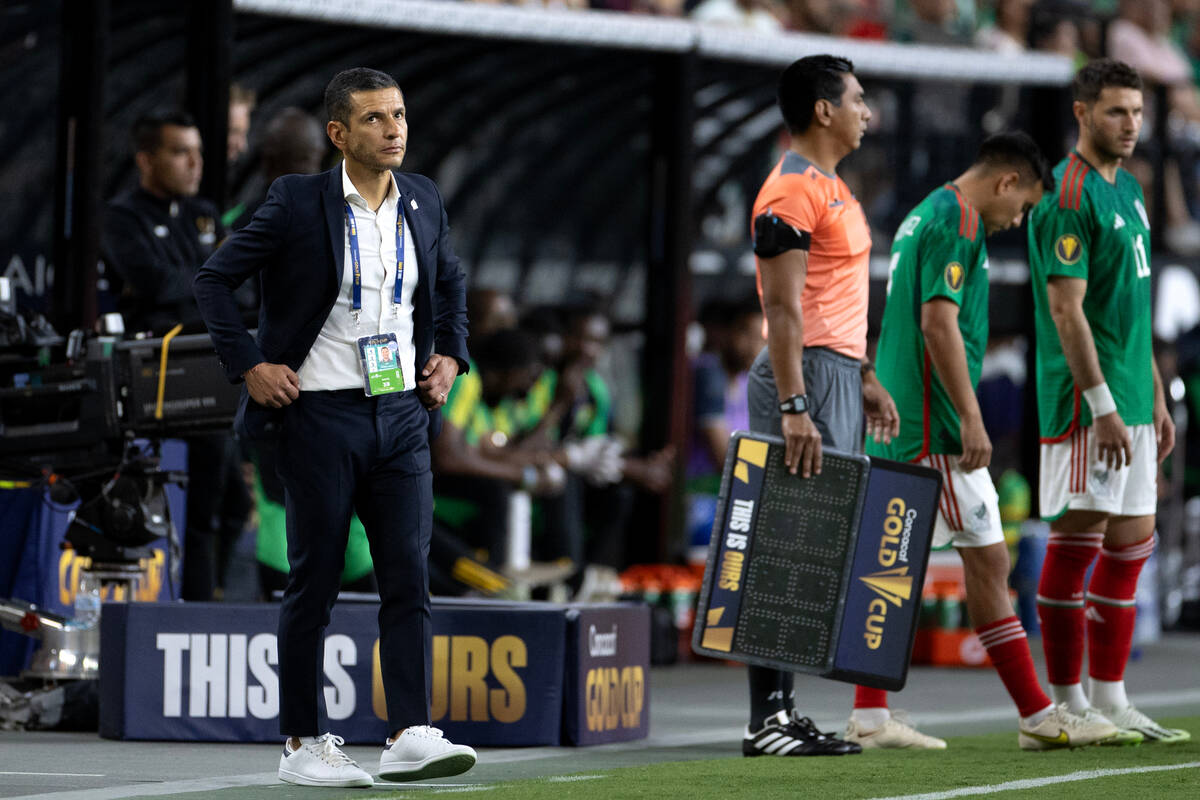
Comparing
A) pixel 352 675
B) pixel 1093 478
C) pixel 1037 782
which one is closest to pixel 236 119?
pixel 352 675

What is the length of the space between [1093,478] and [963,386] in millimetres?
628

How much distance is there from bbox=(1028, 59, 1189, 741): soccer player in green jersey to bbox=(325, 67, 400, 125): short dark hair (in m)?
2.57

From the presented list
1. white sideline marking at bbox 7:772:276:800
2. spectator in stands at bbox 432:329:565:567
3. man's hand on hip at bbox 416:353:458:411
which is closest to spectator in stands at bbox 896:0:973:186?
spectator in stands at bbox 432:329:565:567

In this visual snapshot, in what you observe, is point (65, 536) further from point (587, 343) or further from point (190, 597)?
point (587, 343)

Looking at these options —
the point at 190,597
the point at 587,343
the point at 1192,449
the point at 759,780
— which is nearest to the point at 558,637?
the point at 759,780

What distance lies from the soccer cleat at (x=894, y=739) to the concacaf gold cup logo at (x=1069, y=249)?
5.28 feet

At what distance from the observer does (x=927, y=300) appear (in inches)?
277

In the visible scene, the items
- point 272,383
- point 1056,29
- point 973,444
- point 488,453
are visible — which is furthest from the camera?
point 1056,29

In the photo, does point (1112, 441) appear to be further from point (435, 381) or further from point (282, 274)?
point (282, 274)

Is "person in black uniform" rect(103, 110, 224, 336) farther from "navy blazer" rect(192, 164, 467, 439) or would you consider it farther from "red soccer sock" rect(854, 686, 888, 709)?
"red soccer sock" rect(854, 686, 888, 709)

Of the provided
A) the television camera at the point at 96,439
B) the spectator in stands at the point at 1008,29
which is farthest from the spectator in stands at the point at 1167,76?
the television camera at the point at 96,439

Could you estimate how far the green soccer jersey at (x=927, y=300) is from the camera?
7.06 metres

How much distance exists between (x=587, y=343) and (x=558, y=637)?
5430 mm

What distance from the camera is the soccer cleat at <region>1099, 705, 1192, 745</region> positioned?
24.0 ft
